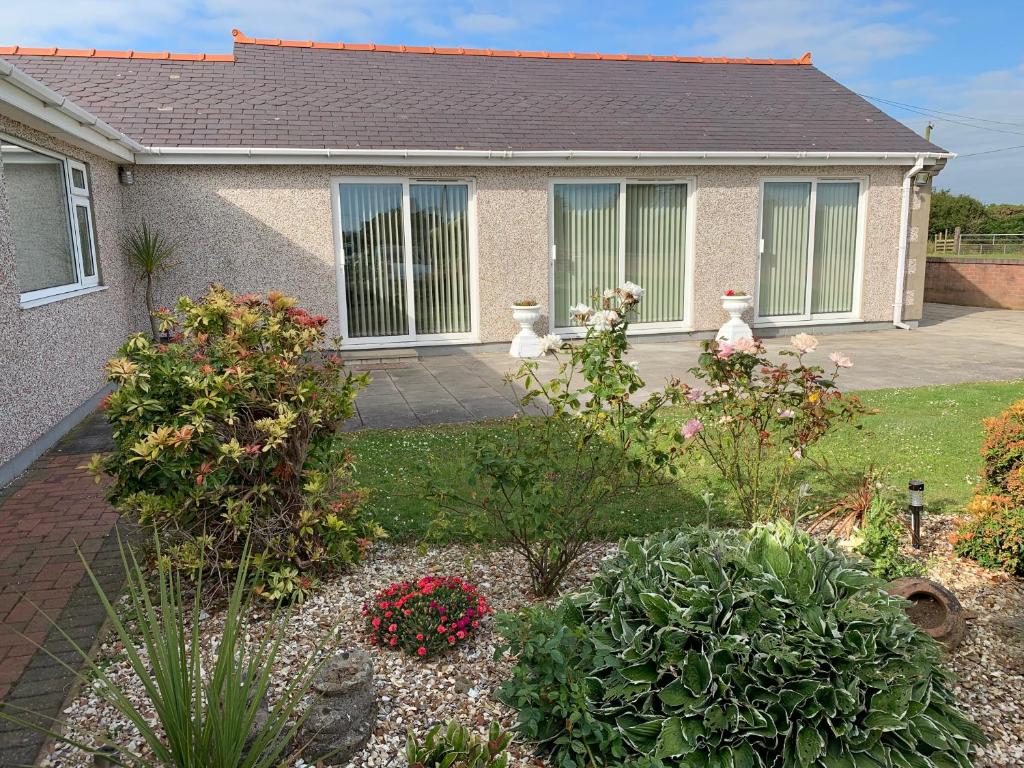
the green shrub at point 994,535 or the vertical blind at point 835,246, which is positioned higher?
the vertical blind at point 835,246

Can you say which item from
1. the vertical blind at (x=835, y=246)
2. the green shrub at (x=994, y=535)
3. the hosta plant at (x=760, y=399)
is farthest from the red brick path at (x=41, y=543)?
the vertical blind at (x=835, y=246)

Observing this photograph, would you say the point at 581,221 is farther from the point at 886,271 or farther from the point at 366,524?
the point at 366,524

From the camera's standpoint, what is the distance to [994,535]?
3947mm

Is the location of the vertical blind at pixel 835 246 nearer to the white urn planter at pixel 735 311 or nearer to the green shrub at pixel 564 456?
the white urn planter at pixel 735 311

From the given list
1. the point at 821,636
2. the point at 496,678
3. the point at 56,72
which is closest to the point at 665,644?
the point at 821,636

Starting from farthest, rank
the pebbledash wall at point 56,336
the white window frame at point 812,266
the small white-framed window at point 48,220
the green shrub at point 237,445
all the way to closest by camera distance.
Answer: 1. the white window frame at point 812,266
2. the small white-framed window at point 48,220
3. the pebbledash wall at point 56,336
4. the green shrub at point 237,445

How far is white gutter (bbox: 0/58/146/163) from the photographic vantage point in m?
5.63

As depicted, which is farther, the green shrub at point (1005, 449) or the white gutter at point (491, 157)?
the white gutter at point (491, 157)

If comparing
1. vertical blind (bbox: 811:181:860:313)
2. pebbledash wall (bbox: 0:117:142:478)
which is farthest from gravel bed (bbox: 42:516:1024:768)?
vertical blind (bbox: 811:181:860:313)

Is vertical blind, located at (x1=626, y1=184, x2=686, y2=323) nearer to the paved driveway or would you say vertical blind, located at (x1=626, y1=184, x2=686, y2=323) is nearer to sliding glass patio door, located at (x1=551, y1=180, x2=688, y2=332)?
sliding glass patio door, located at (x1=551, y1=180, x2=688, y2=332)

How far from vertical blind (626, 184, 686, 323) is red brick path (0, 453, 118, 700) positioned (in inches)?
355

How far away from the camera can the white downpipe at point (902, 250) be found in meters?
13.4

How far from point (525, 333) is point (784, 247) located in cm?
520

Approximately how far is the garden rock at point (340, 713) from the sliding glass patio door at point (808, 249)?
11964 millimetres
